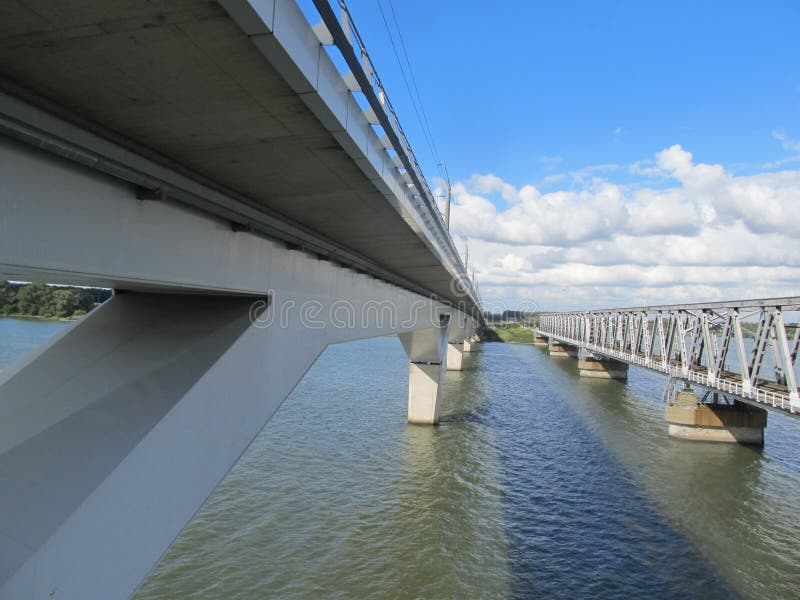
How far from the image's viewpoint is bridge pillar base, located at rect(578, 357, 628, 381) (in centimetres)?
5281

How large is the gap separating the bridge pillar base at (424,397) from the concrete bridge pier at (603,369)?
3212 cm

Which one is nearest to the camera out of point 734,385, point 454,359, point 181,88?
point 181,88

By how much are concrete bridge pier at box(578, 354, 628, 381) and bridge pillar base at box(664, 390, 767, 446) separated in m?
26.1

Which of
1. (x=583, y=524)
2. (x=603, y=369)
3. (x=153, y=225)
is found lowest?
(x=583, y=524)

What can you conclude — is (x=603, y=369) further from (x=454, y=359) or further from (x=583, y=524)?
(x=583, y=524)

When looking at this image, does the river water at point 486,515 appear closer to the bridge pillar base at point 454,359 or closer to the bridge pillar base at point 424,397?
the bridge pillar base at point 424,397

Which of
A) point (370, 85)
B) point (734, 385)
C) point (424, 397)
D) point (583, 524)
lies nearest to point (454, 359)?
point (424, 397)

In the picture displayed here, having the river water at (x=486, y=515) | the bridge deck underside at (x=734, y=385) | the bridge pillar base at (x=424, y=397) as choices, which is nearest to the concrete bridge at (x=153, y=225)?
the river water at (x=486, y=515)

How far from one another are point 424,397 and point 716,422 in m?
15.1

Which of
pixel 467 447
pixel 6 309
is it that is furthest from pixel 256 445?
pixel 6 309

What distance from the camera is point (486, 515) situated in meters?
15.8

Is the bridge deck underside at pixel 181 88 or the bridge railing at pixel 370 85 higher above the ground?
the bridge railing at pixel 370 85

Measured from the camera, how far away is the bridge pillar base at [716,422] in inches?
1007

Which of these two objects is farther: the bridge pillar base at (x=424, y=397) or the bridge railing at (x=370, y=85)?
the bridge pillar base at (x=424, y=397)
